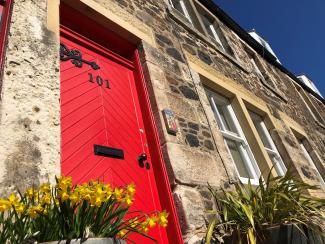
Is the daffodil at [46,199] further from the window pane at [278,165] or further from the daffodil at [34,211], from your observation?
the window pane at [278,165]

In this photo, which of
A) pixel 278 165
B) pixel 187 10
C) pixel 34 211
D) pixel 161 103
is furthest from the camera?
pixel 187 10

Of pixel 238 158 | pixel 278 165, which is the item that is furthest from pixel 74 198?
pixel 278 165

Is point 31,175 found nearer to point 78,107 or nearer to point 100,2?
point 78,107

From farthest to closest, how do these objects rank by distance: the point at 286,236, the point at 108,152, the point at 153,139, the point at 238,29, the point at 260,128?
the point at 238,29 < the point at 260,128 < the point at 153,139 < the point at 108,152 < the point at 286,236

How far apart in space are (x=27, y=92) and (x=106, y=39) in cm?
197

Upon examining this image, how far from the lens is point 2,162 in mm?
1893

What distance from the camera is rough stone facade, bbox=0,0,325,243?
2.11 meters

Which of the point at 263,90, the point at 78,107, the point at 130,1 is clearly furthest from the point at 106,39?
the point at 263,90

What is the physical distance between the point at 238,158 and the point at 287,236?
103 inches

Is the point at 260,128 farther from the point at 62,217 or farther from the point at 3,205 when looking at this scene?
the point at 3,205

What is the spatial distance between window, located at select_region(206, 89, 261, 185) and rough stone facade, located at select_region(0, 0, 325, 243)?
0.58m

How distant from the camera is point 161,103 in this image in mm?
3691

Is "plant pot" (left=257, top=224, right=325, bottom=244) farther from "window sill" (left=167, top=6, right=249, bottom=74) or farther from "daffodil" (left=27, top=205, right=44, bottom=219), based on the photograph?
"window sill" (left=167, top=6, right=249, bottom=74)

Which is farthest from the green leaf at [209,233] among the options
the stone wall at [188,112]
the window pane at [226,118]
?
the window pane at [226,118]
